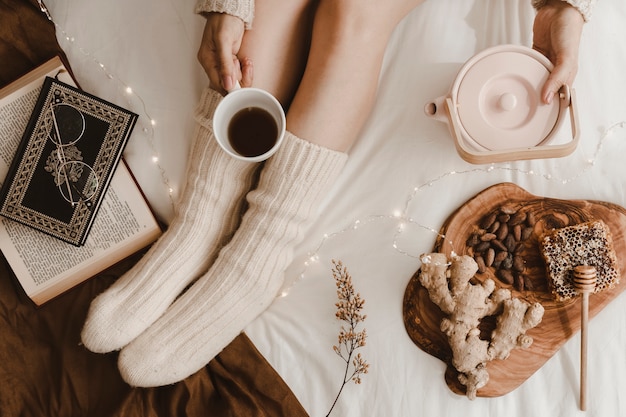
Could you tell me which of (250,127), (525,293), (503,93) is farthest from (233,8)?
(525,293)

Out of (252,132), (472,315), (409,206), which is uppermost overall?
(252,132)

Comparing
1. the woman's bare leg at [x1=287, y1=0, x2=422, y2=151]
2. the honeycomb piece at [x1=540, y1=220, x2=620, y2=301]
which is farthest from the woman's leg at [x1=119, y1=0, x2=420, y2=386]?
the honeycomb piece at [x1=540, y1=220, x2=620, y2=301]

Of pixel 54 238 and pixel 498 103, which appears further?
pixel 54 238

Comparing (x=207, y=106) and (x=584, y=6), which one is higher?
(x=584, y=6)

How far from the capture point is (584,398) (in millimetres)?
714

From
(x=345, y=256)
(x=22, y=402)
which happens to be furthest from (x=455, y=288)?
(x=22, y=402)

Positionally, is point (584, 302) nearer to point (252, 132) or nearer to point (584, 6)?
point (584, 6)

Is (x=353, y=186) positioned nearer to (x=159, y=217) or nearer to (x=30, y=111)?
(x=159, y=217)

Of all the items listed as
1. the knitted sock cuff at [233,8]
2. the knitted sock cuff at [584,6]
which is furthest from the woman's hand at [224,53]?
the knitted sock cuff at [584,6]

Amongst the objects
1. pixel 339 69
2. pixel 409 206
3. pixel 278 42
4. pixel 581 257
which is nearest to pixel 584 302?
pixel 581 257

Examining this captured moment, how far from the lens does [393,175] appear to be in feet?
2.59

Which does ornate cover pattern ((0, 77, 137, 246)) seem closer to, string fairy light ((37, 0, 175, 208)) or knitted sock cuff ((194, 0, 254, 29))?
string fairy light ((37, 0, 175, 208))

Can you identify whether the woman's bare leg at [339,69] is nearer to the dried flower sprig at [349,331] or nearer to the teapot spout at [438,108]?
the teapot spout at [438,108]

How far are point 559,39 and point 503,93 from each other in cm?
13
